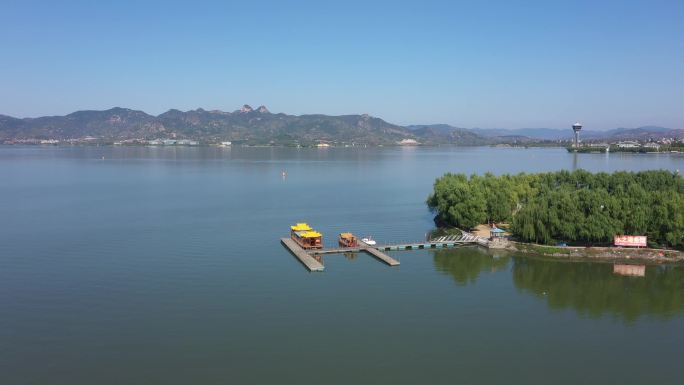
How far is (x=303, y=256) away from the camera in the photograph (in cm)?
3005

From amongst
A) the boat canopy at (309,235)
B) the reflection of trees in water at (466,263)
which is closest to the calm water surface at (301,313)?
the reflection of trees in water at (466,263)

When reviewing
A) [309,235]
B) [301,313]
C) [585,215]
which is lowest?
[301,313]

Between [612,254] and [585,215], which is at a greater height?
[585,215]

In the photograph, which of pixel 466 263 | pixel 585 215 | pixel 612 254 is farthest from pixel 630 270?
pixel 466 263

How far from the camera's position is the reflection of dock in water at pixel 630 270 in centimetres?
2775

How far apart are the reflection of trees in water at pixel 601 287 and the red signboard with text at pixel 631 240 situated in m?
1.89

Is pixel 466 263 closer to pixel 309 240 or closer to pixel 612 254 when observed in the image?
pixel 612 254

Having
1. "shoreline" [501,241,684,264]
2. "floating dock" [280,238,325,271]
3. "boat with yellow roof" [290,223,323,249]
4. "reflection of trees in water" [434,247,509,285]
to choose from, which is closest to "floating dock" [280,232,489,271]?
"floating dock" [280,238,325,271]

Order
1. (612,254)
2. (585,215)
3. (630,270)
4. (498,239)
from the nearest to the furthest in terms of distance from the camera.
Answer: (630,270), (612,254), (585,215), (498,239)

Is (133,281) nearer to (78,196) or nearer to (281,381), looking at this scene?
(281,381)

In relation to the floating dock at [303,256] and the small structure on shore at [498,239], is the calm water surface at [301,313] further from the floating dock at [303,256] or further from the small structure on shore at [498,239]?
the small structure on shore at [498,239]

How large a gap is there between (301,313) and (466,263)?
1245 centimetres

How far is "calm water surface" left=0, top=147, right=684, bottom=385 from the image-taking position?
17.1m

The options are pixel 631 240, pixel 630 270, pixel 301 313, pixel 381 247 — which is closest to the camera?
pixel 301 313
